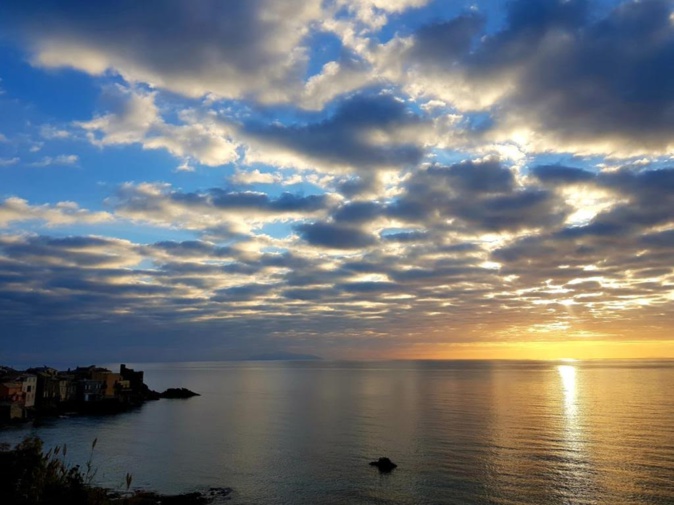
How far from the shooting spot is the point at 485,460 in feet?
202

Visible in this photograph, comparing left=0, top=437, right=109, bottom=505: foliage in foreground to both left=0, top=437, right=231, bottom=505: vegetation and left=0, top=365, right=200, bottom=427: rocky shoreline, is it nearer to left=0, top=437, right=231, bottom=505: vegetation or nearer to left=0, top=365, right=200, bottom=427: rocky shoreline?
left=0, top=437, right=231, bottom=505: vegetation

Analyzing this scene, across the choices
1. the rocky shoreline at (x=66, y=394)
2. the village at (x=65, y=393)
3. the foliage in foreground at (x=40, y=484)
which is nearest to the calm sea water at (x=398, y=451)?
the rocky shoreline at (x=66, y=394)

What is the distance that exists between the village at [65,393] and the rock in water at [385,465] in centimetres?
8419

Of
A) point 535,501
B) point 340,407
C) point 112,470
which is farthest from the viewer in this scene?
point 340,407

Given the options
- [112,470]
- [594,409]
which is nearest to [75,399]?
[112,470]

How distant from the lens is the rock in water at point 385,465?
57188 millimetres

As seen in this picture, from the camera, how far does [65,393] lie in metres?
133

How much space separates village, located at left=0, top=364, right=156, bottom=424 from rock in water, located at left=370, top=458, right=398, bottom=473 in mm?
84187

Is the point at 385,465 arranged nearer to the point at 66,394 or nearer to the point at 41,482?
the point at 41,482

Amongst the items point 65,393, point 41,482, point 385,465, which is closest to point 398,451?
point 385,465

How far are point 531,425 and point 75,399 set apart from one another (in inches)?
4740

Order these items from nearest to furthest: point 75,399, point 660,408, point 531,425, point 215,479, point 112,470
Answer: point 215,479, point 112,470, point 531,425, point 660,408, point 75,399

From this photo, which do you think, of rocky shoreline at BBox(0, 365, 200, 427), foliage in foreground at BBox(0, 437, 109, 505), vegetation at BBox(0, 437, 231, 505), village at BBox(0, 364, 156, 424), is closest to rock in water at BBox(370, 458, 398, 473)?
vegetation at BBox(0, 437, 231, 505)

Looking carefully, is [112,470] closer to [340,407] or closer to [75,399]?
[340,407]
